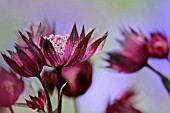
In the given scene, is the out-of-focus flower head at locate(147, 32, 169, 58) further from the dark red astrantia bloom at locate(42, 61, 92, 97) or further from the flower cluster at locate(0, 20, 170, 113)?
the dark red astrantia bloom at locate(42, 61, 92, 97)

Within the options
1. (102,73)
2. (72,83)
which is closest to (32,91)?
(72,83)

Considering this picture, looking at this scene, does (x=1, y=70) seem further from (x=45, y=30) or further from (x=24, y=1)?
(x=24, y=1)

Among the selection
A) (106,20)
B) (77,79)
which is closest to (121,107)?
(77,79)

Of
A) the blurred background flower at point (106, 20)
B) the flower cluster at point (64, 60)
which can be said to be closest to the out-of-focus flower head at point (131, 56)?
the flower cluster at point (64, 60)

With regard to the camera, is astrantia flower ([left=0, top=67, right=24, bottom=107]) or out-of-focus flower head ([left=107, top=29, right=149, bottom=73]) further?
out-of-focus flower head ([left=107, top=29, right=149, bottom=73])

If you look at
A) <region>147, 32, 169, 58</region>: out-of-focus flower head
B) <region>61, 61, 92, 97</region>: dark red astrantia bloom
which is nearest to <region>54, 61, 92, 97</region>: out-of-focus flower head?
<region>61, 61, 92, 97</region>: dark red astrantia bloom

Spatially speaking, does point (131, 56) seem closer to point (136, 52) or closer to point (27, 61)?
point (136, 52)
